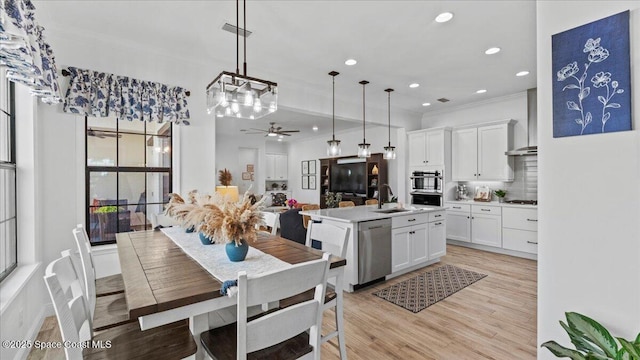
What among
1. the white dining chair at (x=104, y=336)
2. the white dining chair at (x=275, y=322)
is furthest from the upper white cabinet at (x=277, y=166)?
the white dining chair at (x=275, y=322)

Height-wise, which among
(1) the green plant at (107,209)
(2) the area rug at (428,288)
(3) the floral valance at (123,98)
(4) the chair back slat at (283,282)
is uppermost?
(3) the floral valance at (123,98)

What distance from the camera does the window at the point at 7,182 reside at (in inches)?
88.8

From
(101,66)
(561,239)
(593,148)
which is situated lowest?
(561,239)

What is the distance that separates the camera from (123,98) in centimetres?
307

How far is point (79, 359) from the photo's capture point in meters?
1.14

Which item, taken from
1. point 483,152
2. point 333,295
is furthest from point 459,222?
point 333,295

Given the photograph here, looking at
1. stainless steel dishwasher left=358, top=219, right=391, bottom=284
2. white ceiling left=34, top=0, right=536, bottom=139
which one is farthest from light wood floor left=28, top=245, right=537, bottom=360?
Answer: white ceiling left=34, top=0, right=536, bottom=139

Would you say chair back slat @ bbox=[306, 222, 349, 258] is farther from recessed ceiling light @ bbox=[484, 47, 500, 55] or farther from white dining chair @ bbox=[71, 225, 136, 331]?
recessed ceiling light @ bbox=[484, 47, 500, 55]

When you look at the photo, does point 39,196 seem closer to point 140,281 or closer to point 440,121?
point 140,281

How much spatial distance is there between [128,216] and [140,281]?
226 cm

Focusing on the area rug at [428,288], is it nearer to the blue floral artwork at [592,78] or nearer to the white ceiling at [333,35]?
the blue floral artwork at [592,78]

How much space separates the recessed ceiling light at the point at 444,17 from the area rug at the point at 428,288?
2.85 metres

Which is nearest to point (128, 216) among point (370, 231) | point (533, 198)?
point (370, 231)

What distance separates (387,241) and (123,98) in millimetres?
3410
